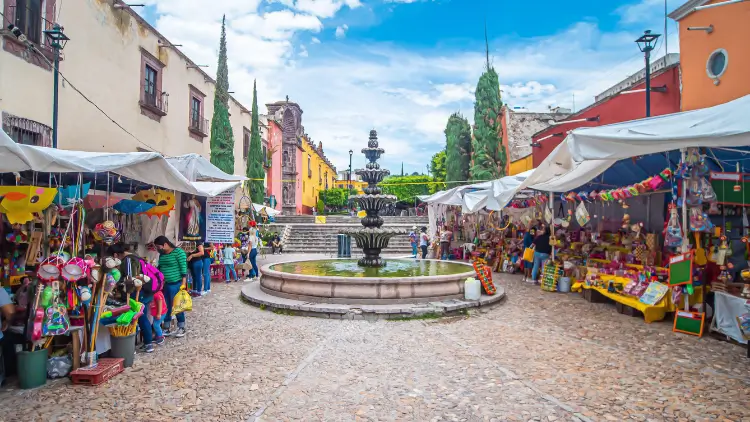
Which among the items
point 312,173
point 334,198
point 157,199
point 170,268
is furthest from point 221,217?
point 334,198

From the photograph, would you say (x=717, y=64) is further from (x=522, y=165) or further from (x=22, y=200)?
(x=22, y=200)

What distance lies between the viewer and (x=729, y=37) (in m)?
9.73

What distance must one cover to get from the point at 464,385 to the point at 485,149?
22326 mm

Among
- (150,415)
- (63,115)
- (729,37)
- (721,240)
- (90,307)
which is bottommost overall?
(150,415)

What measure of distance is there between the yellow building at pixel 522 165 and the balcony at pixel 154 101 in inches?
641

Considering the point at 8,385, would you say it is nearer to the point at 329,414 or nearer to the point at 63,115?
the point at 329,414

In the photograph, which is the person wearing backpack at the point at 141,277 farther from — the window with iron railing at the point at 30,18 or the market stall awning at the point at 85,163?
the window with iron railing at the point at 30,18

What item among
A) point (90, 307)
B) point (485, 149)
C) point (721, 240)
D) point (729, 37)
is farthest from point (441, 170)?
point (90, 307)

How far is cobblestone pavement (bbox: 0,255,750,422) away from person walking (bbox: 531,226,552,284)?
4.17m

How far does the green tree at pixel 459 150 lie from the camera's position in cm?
3083

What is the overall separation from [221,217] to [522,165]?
16930mm

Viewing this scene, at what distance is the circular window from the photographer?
9.92 metres

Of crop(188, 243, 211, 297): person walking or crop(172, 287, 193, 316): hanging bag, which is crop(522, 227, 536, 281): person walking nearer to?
crop(188, 243, 211, 297): person walking

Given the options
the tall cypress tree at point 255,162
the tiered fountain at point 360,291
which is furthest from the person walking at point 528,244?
the tall cypress tree at point 255,162
